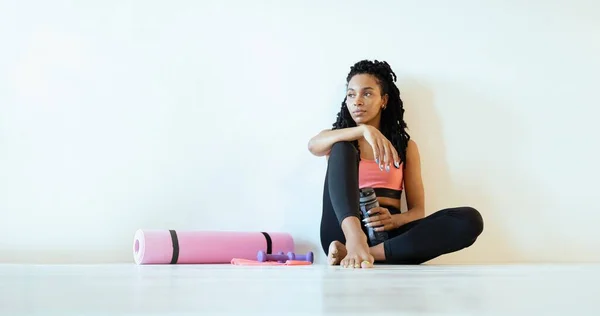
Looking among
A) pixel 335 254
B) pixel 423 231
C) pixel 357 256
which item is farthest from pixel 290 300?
pixel 423 231

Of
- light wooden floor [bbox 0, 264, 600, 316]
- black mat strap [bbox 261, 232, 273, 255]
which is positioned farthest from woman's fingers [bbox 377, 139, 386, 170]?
light wooden floor [bbox 0, 264, 600, 316]

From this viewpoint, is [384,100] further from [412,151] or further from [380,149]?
[380,149]

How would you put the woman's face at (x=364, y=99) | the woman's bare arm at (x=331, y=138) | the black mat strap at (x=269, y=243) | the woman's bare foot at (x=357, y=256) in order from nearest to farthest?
1. the woman's bare foot at (x=357, y=256)
2. the woman's bare arm at (x=331, y=138)
3. the black mat strap at (x=269, y=243)
4. the woman's face at (x=364, y=99)

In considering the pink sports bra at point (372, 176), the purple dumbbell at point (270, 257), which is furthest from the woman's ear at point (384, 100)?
the purple dumbbell at point (270, 257)

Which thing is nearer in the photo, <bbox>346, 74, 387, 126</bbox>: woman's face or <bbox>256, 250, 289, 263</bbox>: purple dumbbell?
<bbox>256, 250, 289, 263</bbox>: purple dumbbell

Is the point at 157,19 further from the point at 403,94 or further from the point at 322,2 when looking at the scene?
the point at 403,94

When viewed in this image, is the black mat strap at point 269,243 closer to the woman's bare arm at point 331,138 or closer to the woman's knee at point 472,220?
the woman's bare arm at point 331,138

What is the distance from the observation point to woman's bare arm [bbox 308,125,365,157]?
2289 mm

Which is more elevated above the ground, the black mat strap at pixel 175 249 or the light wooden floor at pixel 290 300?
the light wooden floor at pixel 290 300

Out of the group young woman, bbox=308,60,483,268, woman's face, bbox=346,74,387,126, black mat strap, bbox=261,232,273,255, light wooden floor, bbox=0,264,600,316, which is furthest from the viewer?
woman's face, bbox=346,74,387,126

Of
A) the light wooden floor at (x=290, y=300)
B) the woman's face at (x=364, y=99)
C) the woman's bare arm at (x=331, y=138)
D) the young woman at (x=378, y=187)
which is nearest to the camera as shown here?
the light wooden floor at (x=290, y=300)

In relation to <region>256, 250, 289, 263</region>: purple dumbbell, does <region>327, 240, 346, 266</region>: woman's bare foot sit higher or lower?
higher

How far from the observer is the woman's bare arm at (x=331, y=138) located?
90.1 inches

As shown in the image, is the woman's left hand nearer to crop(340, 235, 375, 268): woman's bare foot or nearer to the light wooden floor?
crop(340, 235, 375, 268): woman's bare foot
